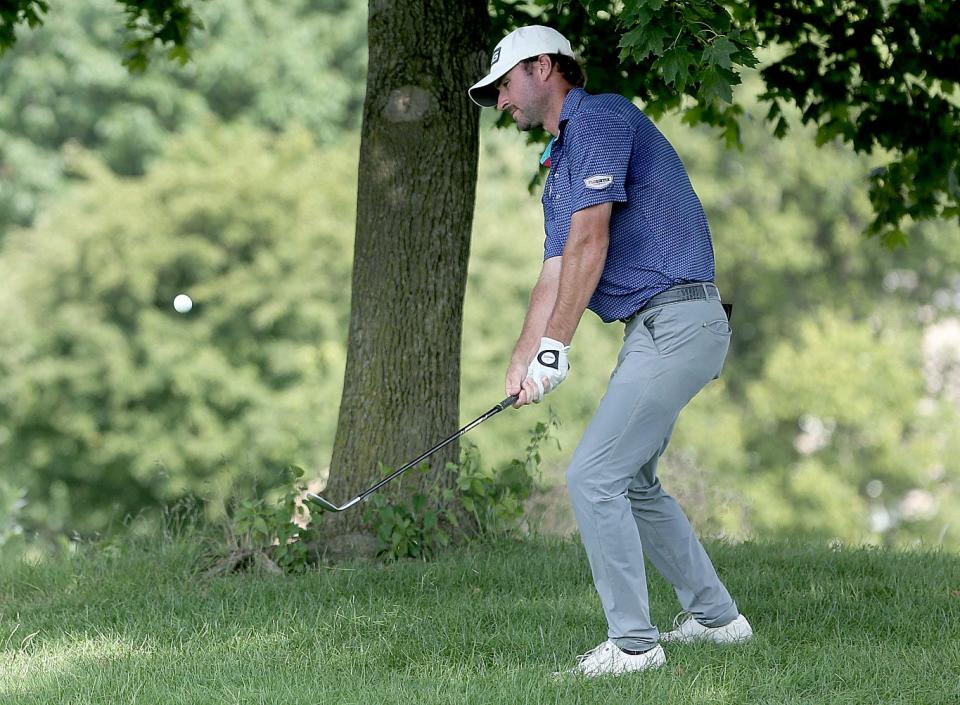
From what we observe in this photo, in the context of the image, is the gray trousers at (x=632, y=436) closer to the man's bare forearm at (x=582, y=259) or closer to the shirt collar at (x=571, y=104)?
the man's bare forearm at (x=582, y=259)

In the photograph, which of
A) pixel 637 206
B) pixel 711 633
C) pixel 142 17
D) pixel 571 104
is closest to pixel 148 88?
pixel 142 17

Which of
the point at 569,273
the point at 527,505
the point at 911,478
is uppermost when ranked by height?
the point at 569,273

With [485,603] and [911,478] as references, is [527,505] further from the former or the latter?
[911,478]

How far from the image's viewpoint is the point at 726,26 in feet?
16.2

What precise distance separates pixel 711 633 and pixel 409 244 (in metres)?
2.68

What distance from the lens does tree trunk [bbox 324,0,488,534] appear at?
6477 millimetres

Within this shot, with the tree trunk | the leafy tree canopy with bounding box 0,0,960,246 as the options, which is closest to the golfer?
the tree trunk

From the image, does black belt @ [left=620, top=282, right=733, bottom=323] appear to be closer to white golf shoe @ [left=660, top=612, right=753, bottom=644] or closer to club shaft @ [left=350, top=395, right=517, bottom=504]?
club shaft @ [left=350, top=395, right=517, bottom=504]

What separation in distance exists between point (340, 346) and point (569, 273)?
16.2 metres

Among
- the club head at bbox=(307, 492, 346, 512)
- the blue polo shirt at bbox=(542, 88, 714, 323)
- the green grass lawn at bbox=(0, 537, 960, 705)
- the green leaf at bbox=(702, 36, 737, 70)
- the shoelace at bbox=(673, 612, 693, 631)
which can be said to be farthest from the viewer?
the club head at bbox=(307, 492, 346, 512)

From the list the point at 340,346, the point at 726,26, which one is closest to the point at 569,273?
the point at 726,26

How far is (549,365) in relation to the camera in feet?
14.3

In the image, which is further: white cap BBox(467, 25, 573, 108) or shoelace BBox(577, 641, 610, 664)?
white cap BBox(467, 25, 573, 108)

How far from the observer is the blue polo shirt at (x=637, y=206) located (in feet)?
14.4
